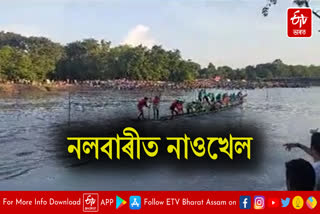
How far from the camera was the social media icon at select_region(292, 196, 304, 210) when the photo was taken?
2.12m

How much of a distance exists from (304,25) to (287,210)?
1.00 metres

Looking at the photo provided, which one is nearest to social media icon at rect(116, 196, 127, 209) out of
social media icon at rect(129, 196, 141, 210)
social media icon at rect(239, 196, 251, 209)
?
social media icon at rect(129, 196, 141, 210)

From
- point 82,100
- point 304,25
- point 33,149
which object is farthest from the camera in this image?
point 82,100

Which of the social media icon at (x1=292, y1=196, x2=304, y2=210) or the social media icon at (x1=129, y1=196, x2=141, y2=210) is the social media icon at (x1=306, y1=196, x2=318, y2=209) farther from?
the social media icon at (x1=129, y1=196, x2=141, y2=210)

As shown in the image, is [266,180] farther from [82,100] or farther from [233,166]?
[82,100]

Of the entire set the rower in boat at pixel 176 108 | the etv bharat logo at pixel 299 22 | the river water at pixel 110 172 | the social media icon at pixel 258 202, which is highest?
the etv bharat logo at pixel 299 22

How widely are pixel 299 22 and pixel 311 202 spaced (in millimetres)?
974

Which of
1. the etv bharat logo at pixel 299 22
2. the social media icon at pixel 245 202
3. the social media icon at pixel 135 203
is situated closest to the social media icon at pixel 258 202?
the social media icon at pixel 245 202

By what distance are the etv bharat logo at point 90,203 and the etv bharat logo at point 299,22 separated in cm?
133

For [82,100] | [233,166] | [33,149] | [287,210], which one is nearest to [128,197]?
[287,210]

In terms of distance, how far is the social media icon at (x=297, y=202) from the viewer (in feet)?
6.95

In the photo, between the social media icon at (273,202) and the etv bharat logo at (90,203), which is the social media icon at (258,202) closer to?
the social media icon at (273,202)

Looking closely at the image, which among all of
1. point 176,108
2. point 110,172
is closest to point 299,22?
point 110,172

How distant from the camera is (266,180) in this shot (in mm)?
4129
